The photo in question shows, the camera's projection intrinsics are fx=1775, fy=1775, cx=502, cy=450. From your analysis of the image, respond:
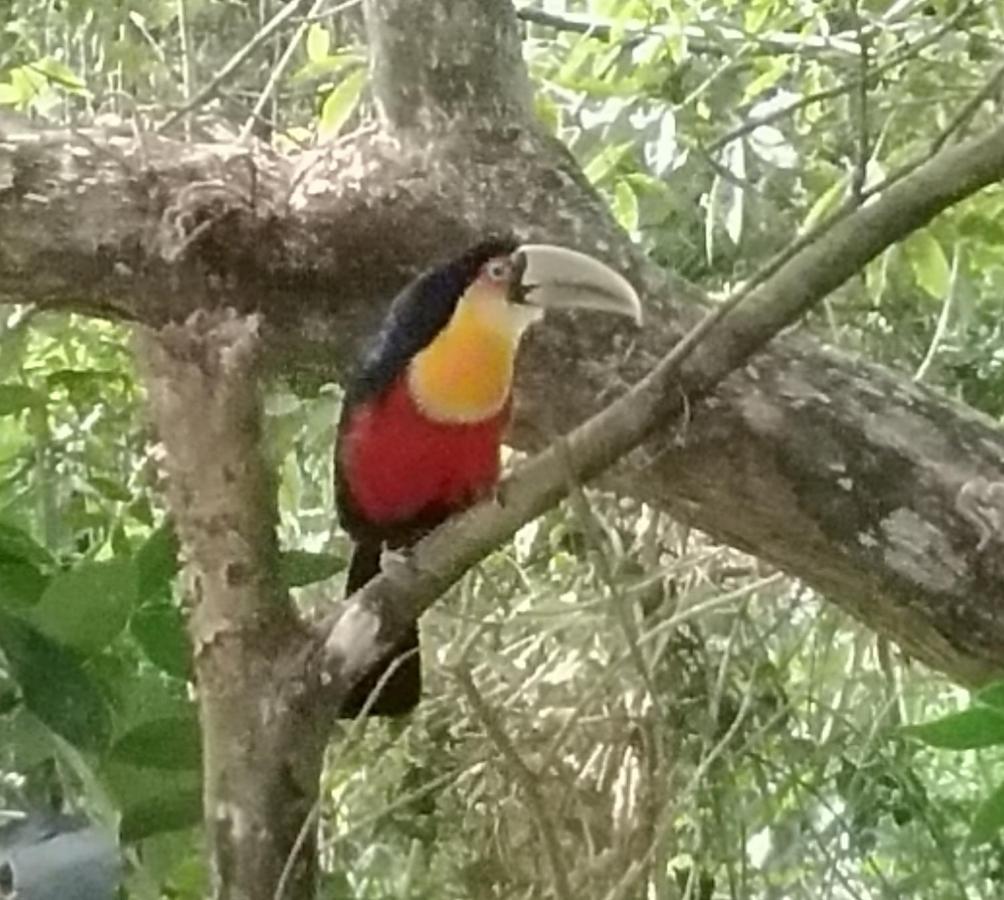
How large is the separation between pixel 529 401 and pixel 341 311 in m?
0.14

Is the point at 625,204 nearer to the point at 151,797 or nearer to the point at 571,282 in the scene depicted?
the point at 571,282

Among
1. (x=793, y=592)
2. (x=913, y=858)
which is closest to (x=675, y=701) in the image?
(x=793, y=592)

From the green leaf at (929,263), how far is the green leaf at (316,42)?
45 cm

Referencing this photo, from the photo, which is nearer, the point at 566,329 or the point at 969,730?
the point at 969,730

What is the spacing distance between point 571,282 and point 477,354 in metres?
0.14

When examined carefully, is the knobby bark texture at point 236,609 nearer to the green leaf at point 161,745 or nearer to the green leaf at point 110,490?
the green leaf at point 161,745

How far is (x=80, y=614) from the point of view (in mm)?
690

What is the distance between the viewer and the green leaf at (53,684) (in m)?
0.66

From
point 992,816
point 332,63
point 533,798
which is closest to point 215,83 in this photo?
point 332,63

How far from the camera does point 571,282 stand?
111cm

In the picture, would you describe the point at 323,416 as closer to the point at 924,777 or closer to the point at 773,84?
the point at 773,84

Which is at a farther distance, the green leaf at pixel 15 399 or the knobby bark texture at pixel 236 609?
the green leaf at pixel 15 399

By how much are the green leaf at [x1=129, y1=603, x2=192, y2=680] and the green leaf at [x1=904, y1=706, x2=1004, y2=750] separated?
40 centimetres

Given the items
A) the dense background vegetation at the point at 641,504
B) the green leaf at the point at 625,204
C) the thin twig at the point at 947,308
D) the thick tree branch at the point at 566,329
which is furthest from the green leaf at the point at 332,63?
the thin twig at the point at 947,308
